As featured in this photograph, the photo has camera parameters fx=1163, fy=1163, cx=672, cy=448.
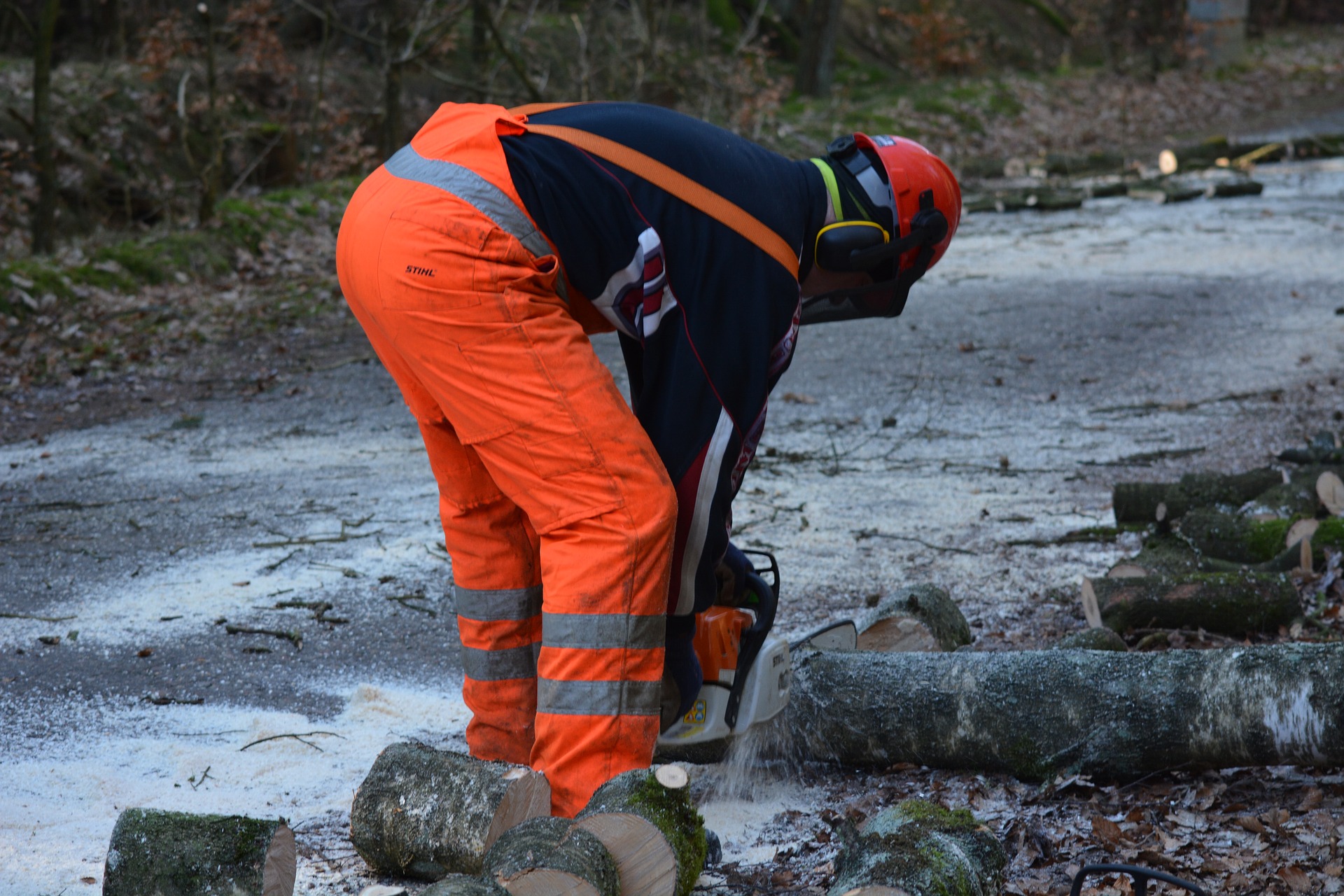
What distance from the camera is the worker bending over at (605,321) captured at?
228 cm

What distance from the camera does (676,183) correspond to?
2.38 meters

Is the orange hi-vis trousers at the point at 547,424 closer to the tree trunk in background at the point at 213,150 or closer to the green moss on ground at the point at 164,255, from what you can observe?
the green moss on ground at the point at 164,255

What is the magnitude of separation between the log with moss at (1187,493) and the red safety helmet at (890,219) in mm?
2104

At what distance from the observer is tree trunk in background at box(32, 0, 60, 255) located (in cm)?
849

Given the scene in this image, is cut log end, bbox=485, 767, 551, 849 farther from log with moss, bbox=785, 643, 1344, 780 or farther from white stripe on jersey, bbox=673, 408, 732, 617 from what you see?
log with moss, bbox=785, 643, 1344, 780

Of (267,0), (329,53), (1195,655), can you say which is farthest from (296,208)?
(1195,655)

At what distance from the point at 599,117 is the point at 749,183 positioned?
1.15 ft

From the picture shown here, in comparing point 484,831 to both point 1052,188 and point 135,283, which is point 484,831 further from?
point 1052,188

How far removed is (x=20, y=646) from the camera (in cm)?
364

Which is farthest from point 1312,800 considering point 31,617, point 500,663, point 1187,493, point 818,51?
point 818,51

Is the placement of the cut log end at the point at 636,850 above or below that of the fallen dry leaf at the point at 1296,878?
above

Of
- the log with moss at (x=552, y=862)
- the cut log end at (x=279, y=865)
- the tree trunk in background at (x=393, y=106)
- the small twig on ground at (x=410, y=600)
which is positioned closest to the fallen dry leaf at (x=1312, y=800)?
the log with moss at (x=552, y=862)

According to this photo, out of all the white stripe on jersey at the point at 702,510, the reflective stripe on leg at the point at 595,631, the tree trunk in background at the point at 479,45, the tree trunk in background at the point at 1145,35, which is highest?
the tree trunk in background at the point at 1145,35

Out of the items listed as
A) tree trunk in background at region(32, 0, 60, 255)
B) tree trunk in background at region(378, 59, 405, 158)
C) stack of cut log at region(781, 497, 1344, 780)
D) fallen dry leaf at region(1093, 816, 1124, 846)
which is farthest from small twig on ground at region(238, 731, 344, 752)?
tree trunk in background at region(378, 59, 405, 158)
